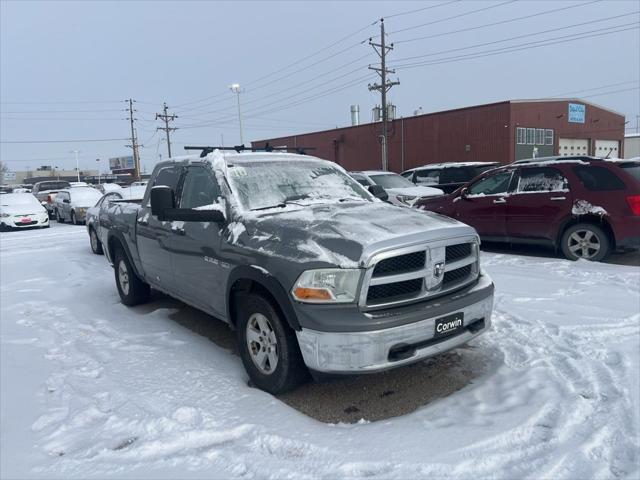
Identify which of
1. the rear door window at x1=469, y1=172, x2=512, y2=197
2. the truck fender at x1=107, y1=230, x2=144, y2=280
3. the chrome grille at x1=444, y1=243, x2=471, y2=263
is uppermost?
the rear door window at x1=469, y1=172, x2=512, y2=197

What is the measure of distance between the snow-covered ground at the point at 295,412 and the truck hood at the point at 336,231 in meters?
1.13

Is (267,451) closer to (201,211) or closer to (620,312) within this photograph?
(201,211)

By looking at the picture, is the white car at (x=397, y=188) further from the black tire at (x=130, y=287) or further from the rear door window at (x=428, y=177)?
the black tire at (x=130, y=287)

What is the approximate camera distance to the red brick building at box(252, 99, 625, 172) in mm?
29891

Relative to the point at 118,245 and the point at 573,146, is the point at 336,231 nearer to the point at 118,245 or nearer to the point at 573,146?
the point at 118,245

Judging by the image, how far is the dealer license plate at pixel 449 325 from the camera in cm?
343

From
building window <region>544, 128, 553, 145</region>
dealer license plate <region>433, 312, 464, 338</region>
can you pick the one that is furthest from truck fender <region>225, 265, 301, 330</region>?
building window <region>544, 128, 553, 145</region>

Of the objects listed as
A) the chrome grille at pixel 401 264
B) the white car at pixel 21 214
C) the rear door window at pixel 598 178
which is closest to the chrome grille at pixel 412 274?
the chrome grille at pixel 401 264

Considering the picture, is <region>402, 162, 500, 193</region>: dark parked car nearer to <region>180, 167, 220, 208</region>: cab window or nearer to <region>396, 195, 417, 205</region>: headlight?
<region>396, 195, 417, 205</region>: headlight

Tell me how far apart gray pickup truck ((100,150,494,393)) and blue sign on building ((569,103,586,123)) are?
1358 inches

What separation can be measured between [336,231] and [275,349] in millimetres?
979

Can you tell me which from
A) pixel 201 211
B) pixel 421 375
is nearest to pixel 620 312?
pixel 421 375

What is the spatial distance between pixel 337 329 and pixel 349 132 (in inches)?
1532

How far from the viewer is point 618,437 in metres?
2.94
